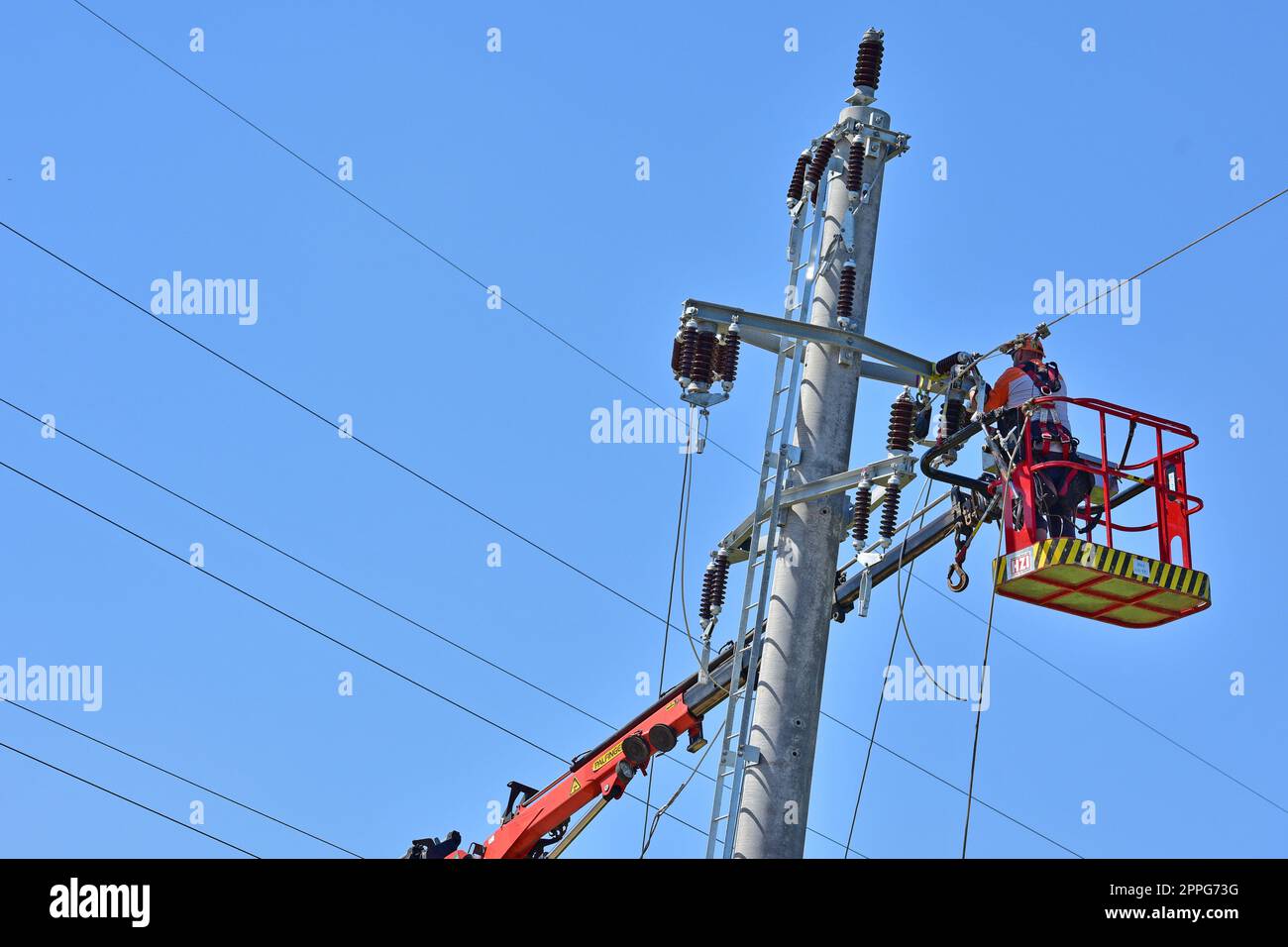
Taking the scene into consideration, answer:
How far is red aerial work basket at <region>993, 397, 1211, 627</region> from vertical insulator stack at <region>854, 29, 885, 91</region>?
3467 millimetres

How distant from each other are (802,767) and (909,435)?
314cm

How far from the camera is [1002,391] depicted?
15.7 metres

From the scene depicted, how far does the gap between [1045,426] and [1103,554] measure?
154 cm

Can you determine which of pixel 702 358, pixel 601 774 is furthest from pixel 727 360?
pixel 601 774

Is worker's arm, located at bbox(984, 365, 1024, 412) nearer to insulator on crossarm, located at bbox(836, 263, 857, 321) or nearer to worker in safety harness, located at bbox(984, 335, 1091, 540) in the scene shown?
worker in safety harness, located at bbox(984, 335, 1091, 540)

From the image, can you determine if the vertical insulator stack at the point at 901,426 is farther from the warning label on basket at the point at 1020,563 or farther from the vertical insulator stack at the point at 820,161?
the vertical insulator stack at the point at 820,161

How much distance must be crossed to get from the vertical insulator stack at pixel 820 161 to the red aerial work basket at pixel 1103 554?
285 cm

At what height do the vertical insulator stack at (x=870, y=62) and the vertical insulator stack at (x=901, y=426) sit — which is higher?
the vertical insulator stack at (x=870, y=62)

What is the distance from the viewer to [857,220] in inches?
620

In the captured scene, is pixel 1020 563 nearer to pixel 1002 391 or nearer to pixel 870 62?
pixel 1002 391

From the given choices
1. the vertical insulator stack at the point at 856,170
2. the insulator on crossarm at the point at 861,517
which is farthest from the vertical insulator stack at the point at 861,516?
the vertical insulator stack at the point at 856,170

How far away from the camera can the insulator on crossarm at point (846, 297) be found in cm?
1534
